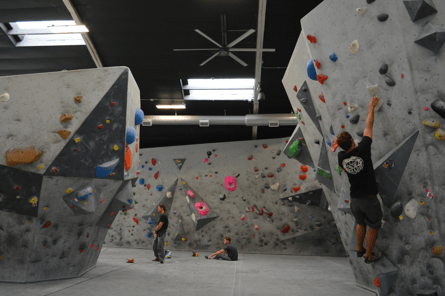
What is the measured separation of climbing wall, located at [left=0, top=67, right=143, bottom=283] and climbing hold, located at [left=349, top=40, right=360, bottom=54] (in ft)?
7.91

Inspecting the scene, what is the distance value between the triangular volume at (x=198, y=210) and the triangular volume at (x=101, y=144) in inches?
206

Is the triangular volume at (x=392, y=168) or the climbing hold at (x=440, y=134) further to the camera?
the triangular volume at (x=392, y=168)

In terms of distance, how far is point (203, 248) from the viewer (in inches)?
339

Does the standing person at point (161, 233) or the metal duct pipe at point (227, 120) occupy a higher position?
the metal duct pipe at point (227, 120)

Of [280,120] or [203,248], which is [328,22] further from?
[203,248]

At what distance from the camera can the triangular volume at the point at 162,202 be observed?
9.02 metres

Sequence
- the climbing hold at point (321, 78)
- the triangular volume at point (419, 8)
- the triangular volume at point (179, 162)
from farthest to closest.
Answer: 1. the triangular volume at point (179, 162)
2. the climbing hold at point (321, 78)
3. the triangular volume at point (419, 8)

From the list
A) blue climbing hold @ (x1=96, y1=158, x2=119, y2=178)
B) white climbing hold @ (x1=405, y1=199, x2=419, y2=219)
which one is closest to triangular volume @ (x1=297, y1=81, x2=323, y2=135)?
white climbing hold @ (x1=405, y1=199, x2=419, y2=219)

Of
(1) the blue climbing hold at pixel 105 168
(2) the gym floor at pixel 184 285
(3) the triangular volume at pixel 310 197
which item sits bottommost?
(2) the gym floor at pixel 184 285

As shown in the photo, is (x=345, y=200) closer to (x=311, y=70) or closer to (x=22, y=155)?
(x=311, y=70)

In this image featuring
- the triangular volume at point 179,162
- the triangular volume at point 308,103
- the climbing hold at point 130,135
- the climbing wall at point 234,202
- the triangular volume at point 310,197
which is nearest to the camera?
the triangular volume at point 308,103

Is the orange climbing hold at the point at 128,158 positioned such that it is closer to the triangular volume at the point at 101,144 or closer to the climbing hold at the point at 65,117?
the triangular volume at the point at 101,144

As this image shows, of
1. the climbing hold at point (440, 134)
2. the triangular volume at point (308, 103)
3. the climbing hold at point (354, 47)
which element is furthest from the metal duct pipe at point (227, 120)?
the climbing hold at point (440, 134)

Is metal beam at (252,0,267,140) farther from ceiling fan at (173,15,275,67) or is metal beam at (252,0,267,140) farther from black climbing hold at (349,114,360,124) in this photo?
black climbing hold at (349,114,360,124)
